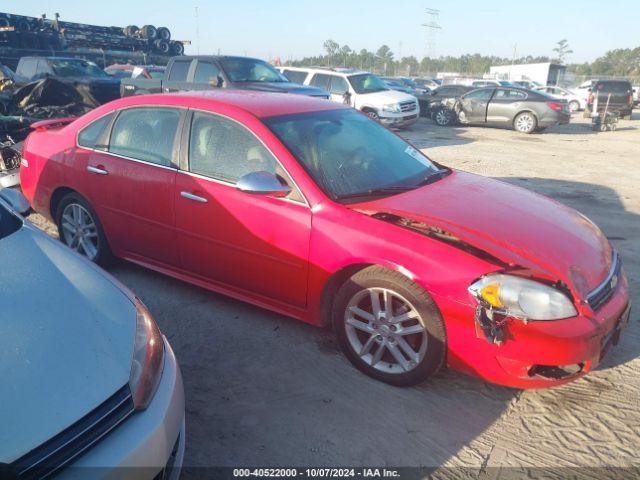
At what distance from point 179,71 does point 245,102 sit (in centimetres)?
818

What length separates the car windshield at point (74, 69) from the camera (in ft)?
43.9

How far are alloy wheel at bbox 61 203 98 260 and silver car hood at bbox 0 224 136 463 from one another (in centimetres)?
188

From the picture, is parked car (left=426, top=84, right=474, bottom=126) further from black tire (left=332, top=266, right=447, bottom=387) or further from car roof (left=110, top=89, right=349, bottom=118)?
black tire (left=332, top=266, right=447, bottom=387)

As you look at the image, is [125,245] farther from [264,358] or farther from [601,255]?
[601,255]

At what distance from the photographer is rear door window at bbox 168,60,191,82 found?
1086 cm

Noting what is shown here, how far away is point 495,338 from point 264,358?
1457 mm

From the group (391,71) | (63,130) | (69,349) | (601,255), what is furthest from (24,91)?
(391,71)

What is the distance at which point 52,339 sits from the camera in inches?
73.5

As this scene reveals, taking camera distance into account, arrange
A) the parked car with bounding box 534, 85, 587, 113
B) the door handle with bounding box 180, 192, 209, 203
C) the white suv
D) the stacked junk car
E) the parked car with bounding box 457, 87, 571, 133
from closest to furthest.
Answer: the door handle with bounding box 180, 192, 209, 203, the stacked junk car, the white suv, the parked car with bounding box 457, 87, 571, 133, the parked car with bounding box 534, 85, 587, 113

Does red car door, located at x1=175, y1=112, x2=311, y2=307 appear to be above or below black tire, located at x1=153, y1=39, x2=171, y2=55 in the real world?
below

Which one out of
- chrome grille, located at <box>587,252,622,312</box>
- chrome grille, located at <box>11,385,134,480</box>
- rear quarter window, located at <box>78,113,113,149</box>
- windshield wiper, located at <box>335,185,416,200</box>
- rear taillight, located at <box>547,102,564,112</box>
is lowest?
chrome grille, located at <box>11,385,134,480</box>

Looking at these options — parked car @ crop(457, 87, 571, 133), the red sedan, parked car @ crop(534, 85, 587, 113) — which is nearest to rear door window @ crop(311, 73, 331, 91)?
parked car @ crop(457, 87, 571, 133)

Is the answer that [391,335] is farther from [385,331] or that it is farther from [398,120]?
[398,120]

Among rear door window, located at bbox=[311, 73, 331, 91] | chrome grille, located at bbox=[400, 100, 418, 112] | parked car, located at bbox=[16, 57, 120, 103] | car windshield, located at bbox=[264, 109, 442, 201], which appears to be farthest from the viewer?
rear door window, located at bbox=[311, 73, 331, 91]
